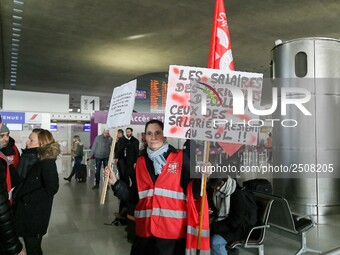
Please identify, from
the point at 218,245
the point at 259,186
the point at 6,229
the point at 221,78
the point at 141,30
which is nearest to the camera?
the point at 6,229

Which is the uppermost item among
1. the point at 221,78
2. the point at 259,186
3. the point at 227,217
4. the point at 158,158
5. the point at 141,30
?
the point at 141,30

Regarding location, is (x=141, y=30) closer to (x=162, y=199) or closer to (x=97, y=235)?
(x=97, y=235)

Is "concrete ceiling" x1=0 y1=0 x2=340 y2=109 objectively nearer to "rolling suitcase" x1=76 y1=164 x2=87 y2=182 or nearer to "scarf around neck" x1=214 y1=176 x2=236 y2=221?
"rolling suitcase" x1=76 y1=164 x2=87 y2=182

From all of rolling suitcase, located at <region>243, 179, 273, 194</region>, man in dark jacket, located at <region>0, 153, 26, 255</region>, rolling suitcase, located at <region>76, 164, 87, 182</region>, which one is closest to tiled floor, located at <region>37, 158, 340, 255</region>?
rolling suitcase, located at <region>243, 179, 273, 194</region>

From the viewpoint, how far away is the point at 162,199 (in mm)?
2035

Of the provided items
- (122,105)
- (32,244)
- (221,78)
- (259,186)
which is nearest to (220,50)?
(221,78)

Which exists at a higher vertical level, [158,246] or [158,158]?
[158,158]

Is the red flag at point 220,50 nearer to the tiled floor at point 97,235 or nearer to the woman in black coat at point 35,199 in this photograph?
the woman in black coat at point 35,199

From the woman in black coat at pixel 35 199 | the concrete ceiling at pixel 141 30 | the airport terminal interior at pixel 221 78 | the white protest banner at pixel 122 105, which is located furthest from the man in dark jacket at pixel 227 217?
the concrete ceiling at pixel 141 30

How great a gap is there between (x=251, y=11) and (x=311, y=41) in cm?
158

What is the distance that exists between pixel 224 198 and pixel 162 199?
1150mm

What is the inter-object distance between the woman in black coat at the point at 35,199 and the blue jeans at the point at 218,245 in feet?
5.21

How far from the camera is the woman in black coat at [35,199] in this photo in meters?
2.72

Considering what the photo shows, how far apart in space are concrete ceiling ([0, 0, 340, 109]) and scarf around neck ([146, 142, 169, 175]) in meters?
4.69
